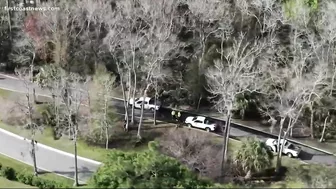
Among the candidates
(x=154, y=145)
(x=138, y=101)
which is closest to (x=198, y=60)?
(x=138, y=101)

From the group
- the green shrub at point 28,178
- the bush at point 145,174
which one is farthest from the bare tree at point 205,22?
the bush at point 145,174

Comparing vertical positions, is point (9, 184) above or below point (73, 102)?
below

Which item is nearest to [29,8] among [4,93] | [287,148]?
[4,93]

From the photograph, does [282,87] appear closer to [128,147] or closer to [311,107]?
[311,107]

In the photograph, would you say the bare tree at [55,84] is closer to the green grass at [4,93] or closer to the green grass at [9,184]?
the green grass at [4,93]

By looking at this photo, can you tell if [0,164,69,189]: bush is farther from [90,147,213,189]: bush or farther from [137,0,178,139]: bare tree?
[137,0,178,139]: bare tree

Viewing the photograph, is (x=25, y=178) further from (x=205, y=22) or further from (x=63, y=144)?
(x=205, y=22)
